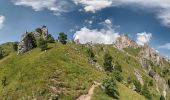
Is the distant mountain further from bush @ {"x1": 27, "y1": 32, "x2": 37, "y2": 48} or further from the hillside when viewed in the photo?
bush @ {"x1": 27, "y1": 32, "x2": 37, "y2": 48}

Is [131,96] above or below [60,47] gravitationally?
below

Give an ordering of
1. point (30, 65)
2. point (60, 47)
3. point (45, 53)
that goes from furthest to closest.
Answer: point (60, 47)
point (45, 53)
point (30, 65)

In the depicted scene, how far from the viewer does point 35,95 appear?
139625 millimetres

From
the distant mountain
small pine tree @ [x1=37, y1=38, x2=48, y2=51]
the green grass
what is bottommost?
the green grass

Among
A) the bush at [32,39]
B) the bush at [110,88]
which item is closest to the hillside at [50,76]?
the bush at [110,88]

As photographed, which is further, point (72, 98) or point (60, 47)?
point (60, 47)

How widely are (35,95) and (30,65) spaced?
80.2ft

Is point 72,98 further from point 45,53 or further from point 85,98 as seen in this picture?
point 45,53

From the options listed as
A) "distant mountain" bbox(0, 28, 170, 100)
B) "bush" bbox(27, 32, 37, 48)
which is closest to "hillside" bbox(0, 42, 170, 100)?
"distant mountain" bbox(0, 28, 170, 100)

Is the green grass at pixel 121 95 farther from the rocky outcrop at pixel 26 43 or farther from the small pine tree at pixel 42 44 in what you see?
the rocky outcrop at pixel 26 43

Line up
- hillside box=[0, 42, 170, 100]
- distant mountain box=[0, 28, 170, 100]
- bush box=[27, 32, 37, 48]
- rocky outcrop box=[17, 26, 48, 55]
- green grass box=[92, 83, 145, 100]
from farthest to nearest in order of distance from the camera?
bush box=[27, 32, 37, 48] < rocky outcrop box=[17, 26, 48, 55] < green grass box=[92, 83, 145, 100] < hillside box=[0, 42, 170, 100] < distant mountain box=[0, 28, 170, 100]

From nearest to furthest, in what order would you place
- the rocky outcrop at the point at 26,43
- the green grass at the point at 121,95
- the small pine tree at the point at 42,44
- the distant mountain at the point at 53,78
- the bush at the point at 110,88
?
the distant mountain at the point at 53,78 < the green grass at the point at 121,95 < the bush at the point at 110,88 < the small pine tree at the point at 42,44 < the rocky outcrop at the point at 26,43

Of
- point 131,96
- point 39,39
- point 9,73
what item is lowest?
point 131,96

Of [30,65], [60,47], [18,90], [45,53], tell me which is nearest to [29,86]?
[18,90]
